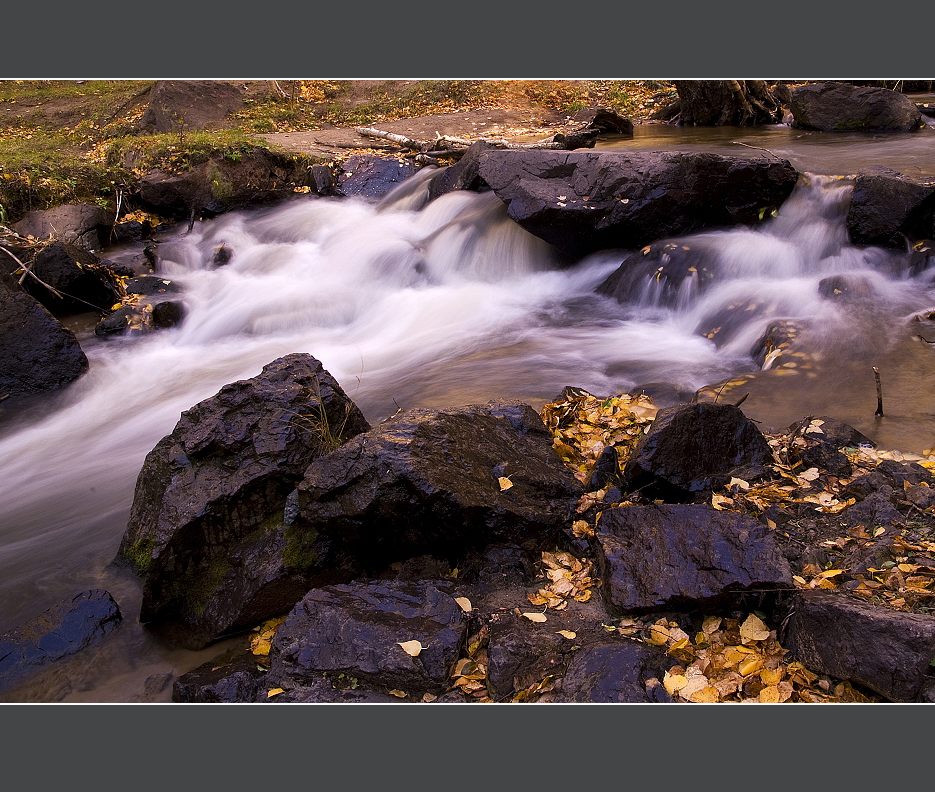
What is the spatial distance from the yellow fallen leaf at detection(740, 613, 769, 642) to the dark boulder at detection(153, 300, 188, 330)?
318 inches

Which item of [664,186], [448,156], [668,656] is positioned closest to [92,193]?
[448,156]

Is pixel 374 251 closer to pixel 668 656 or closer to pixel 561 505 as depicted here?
pixel 561 505

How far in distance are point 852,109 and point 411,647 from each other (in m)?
12.6

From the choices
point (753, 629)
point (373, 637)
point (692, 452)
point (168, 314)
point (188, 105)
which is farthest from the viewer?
point (188, 105)

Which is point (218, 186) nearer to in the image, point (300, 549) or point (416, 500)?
point (300, 549)

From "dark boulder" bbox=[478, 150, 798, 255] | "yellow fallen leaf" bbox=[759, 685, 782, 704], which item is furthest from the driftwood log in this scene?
"yellow fallen leaf" bbox=[759, 685, 782, 704]

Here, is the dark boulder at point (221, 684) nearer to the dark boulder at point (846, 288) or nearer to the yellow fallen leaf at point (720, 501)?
the yellow fallen leaf at point (720, 501)

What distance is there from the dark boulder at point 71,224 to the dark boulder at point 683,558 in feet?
30.8

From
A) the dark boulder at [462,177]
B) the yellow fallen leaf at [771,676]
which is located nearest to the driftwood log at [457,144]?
the dark boulder at [462,177]

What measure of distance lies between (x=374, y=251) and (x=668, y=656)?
8434mm

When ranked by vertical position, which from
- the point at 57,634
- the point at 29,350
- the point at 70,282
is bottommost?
the point at 57,634

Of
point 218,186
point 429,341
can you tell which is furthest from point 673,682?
point 218,186

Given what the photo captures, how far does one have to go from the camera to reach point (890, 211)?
26.8 ft

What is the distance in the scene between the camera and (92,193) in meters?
12.3
